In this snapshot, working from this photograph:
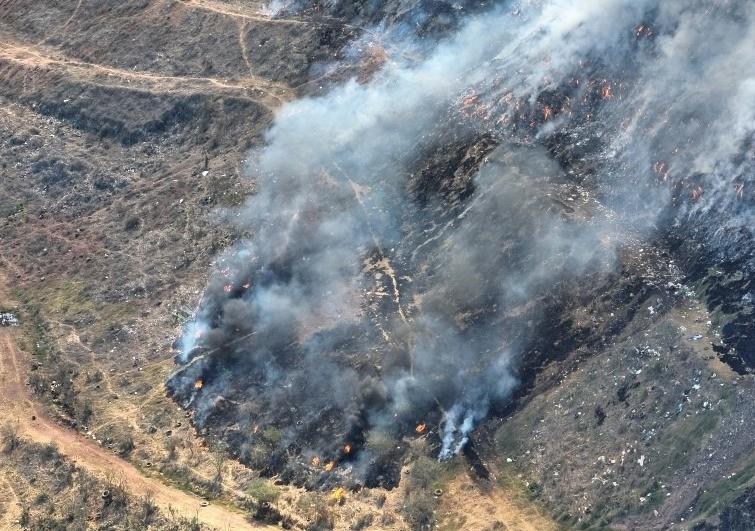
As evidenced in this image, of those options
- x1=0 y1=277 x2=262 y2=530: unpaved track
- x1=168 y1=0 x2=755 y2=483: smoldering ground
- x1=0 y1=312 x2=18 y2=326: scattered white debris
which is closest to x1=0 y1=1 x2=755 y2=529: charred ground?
x1=168 y1=0 x2=755 y2=483: smoldering ground

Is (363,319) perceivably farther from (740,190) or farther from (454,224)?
(740,190)

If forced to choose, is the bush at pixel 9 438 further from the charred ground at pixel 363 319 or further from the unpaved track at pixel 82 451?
the charred ground at pixel 363 319

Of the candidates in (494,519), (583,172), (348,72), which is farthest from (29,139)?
(494,519)

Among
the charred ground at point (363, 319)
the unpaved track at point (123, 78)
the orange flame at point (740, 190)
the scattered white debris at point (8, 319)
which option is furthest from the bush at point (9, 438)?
the orange flame at point (740, 190)

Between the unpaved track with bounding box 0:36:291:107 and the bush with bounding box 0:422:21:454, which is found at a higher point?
the unpaved track with bounding box 0:36:291:107

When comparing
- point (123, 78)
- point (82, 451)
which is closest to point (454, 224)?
point (82, 451)

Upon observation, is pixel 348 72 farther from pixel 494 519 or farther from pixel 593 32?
pixel 494 519

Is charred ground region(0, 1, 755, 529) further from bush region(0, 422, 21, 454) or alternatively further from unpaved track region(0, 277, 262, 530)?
bush region(0, 422, 21, 454)
